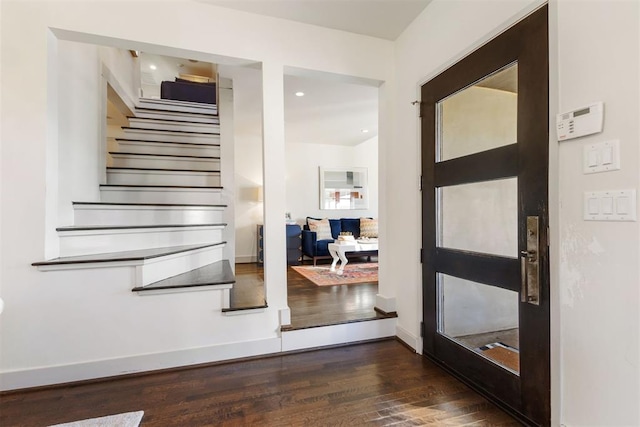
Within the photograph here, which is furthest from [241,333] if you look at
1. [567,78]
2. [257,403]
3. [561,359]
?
[567,78]

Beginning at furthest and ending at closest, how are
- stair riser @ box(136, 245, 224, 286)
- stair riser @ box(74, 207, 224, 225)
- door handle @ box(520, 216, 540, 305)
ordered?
stair riser @ box(74, 207, 224, 225) < stair riser @ box(136, 245, 224, 286) < door handle @ box(520, 216, 540, 305)

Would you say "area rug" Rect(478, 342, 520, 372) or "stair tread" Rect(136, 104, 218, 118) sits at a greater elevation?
"stair tread" Rect(136, 104, 218, 118)

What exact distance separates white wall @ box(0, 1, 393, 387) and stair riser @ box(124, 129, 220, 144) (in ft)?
5.56

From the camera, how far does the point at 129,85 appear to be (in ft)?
12.9

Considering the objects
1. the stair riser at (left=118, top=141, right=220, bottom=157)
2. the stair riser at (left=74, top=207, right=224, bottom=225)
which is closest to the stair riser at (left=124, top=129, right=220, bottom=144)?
the stair riser at (left=118, top=141, right=220, bottom=157)

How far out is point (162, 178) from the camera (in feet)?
10.8

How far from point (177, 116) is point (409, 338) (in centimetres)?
388

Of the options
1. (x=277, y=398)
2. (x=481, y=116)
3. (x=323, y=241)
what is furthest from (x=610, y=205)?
(x=323, y=241)

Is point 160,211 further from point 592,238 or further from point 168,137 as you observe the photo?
point 592,238

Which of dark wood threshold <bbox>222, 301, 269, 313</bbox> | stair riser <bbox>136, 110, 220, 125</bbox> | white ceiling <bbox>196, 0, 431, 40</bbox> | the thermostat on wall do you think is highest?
white ceiling <bbox>196, 0, 431, 40</bbox>

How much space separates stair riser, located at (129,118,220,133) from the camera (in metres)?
3.74

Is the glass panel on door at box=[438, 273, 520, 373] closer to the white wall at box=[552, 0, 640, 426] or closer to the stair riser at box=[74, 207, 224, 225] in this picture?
the white wall at box=[552, 0, 640, 426]

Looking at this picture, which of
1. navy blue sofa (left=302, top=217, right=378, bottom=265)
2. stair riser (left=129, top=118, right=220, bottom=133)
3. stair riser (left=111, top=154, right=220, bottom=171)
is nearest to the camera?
stair riser (left=111, top=154, right=220, bottom=171)

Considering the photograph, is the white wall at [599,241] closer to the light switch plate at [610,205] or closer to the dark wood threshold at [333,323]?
the light switch plate at [610,205]
